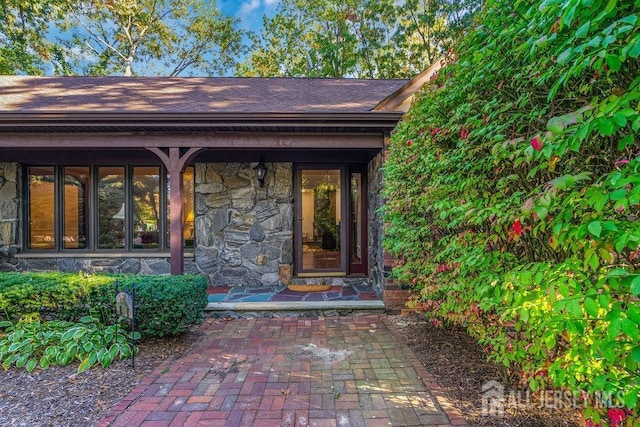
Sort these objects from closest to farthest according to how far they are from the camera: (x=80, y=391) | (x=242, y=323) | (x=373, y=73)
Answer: (x=80, y=391), (x=242, y=323), (x=373, y=73)

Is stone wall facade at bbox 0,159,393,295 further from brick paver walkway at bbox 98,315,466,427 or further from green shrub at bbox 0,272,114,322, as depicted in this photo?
green shrub at bbox 0,272,114,322

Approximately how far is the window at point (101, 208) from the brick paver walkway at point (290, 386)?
2.89 meters

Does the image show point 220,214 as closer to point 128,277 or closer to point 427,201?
point 128,277

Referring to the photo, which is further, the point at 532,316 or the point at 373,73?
the point at 373,73

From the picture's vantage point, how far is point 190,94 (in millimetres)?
6086

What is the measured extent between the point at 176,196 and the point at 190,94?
2627 millimetres

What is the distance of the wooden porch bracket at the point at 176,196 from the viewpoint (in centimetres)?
442

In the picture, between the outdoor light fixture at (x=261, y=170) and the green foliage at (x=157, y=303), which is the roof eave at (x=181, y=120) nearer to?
the outdoor light fixture at (x=261, y=170)

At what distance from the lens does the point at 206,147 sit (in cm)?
450

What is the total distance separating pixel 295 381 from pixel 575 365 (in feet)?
6.52

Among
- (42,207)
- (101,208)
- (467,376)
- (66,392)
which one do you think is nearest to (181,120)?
(101,208)

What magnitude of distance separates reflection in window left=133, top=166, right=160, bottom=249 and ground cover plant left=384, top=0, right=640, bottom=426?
485 centimetres

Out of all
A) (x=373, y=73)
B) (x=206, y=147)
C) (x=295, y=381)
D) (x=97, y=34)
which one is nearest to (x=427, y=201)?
(x=295, y=381)

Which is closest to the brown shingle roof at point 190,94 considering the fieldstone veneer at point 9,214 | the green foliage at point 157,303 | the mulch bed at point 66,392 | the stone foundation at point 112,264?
the fieldstone veneer at point 9,214
